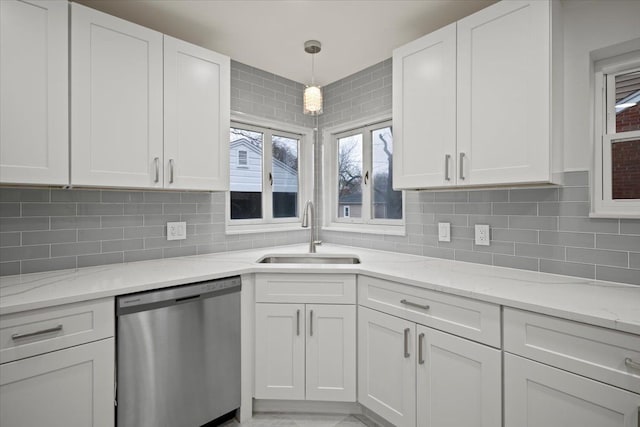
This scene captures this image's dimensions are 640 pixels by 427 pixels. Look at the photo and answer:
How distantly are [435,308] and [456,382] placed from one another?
0.33 meters

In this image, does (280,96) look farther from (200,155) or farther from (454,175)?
(454,175)

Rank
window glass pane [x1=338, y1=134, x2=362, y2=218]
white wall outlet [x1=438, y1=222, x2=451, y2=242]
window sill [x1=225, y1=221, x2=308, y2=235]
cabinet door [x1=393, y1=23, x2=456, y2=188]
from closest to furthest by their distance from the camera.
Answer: cabinet door [x1=393, y1=23, x2=456, y2=188] → white wall outlet [x1=438, y1=222, x2=451, y2=242] → window sill [x1=225, y1=221, x2=308, y2=235] → window glass pane [x1=338, y1=134, x2=362, y2=218]

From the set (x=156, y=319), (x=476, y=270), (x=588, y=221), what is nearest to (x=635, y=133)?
(x=588, y=221)

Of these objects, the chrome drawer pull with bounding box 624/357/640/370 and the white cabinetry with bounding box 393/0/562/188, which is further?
the white cabinetry with bounding box 393/0/562/188

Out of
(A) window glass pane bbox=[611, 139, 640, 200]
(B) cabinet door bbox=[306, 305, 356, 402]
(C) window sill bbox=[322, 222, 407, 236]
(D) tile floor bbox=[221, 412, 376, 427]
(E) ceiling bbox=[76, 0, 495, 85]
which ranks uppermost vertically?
(E) ceiling bbox=[76, 0, 495, 85]

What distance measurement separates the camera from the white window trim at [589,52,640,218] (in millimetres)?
1554

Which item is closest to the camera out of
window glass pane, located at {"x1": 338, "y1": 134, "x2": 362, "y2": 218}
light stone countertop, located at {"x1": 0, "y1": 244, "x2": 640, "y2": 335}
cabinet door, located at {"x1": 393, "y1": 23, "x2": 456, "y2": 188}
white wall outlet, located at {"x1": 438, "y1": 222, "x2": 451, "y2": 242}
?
light stone countertop, located at {"x1": 0, "y1": 244, "x2": 640, "y2": 335}

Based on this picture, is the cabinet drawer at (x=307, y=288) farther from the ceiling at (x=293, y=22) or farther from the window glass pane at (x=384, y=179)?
the ceiling at (x=293, y=22)

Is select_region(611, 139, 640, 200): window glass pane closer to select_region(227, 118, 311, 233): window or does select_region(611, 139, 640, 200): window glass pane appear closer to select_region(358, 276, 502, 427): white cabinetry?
select_region(358, 276, 502, 427): white cabinetry

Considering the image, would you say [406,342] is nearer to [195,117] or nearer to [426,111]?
[426,111]

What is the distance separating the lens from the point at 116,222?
203 centimetres

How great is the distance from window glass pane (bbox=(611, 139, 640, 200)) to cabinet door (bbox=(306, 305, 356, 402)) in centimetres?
146

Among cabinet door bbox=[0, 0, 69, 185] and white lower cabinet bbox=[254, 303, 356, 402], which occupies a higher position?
cabinet door bbox=[0, 0, 69, 185]

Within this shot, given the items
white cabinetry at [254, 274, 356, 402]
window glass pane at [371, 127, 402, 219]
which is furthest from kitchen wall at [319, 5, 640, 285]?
white cabinetry at [254, 274, 356, 402]
